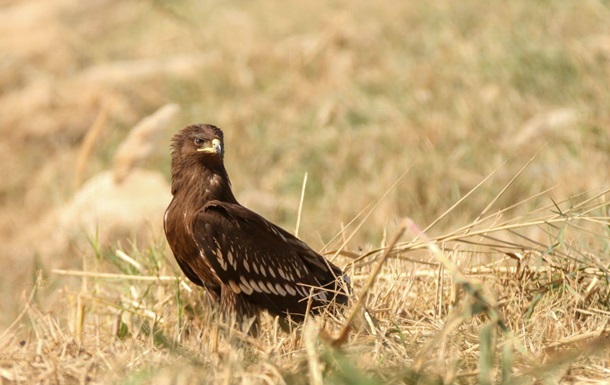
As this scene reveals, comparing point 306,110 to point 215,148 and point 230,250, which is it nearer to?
point 215,148

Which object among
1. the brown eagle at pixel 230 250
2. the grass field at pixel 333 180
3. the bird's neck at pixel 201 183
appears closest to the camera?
the grass field at pixel 333 180

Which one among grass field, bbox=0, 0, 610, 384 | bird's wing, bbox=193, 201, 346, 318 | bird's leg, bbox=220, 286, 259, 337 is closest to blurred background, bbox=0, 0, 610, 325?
grass field, bbox=0, 0, 610, 384

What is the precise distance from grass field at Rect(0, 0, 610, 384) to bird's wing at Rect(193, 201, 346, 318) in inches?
5.3

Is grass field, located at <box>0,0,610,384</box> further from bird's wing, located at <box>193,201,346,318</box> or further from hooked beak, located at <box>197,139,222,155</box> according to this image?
hooked beak, located at <box>197,139,222,155</box>

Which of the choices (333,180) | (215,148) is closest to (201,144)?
(215,148)

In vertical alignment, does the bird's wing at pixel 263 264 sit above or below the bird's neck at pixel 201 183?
below

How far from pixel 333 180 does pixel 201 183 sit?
15.0 ft

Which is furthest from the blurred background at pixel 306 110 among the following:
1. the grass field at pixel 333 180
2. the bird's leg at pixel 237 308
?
the bird's leg at pixel 237 308

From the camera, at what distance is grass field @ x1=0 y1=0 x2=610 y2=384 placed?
3.66 metres

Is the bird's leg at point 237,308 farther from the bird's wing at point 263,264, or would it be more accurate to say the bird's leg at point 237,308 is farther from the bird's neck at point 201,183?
the bird's neck at point 201,183

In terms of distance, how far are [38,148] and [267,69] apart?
2.66m

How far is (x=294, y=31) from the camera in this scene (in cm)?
1215

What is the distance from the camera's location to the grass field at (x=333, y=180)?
3664 mm

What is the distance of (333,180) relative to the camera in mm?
9234
